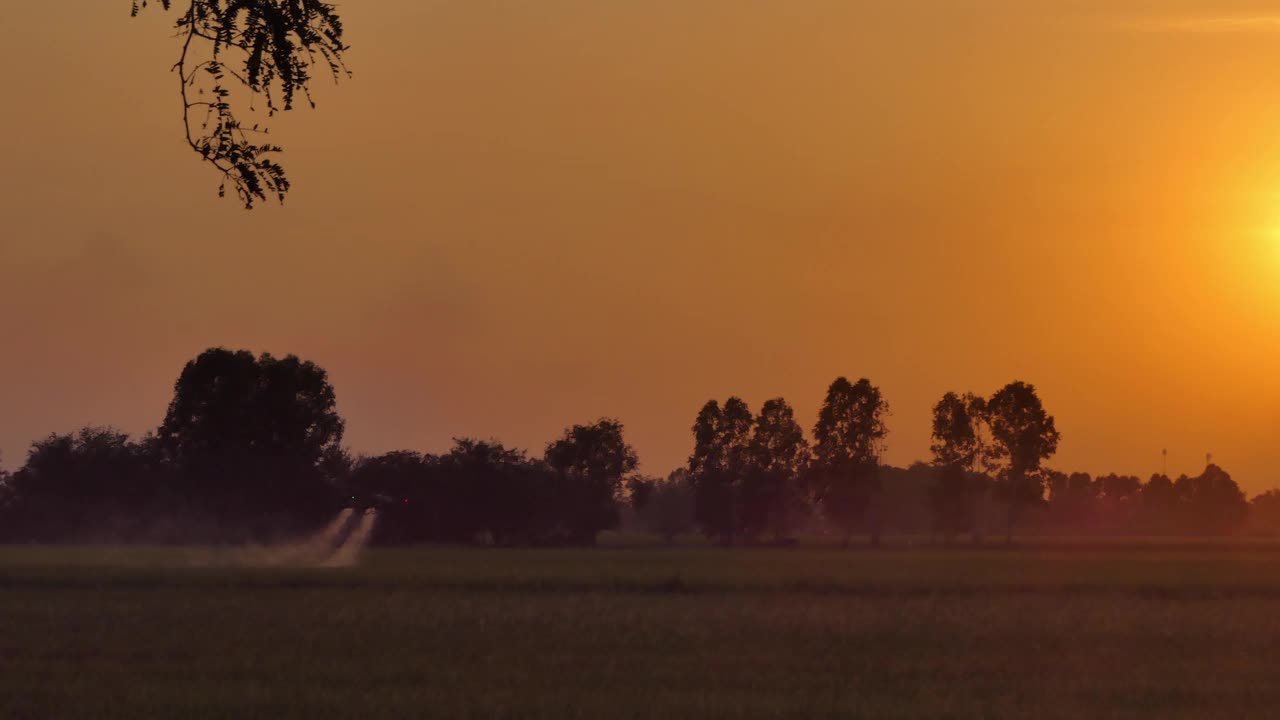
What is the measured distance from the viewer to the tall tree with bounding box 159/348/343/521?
137125mm

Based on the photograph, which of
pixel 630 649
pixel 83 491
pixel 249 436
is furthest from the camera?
pixel 83 491

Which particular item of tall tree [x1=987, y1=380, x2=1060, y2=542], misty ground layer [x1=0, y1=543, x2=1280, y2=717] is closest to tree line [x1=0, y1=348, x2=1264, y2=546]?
tall tree [x1=987, y1=380, x2=1060, y2=542]

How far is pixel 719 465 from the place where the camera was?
176 meters

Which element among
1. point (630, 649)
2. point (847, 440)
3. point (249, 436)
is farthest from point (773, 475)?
point (630, 649)

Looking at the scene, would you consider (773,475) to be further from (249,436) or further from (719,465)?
(249,436)

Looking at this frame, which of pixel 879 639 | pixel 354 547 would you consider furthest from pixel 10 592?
pixel 354 547

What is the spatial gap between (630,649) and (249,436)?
112204 mm

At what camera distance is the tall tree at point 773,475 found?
166 meters

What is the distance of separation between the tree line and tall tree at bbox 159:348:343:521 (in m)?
0.15

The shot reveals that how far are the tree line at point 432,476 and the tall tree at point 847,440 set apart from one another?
20cm

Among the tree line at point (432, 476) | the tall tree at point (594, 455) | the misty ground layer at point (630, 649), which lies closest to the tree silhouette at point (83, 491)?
the tree line at point (432, 476)

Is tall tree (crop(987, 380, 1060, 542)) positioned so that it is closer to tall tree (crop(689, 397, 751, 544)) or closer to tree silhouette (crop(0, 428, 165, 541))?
tall tree (crop(689, 397, 751, 544))

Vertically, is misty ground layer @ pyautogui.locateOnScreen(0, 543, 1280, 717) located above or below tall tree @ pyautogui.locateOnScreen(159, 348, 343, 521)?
below

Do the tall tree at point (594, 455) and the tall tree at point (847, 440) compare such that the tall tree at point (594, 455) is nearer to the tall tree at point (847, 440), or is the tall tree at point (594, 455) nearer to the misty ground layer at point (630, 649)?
the tall tree at point (847, 440)
